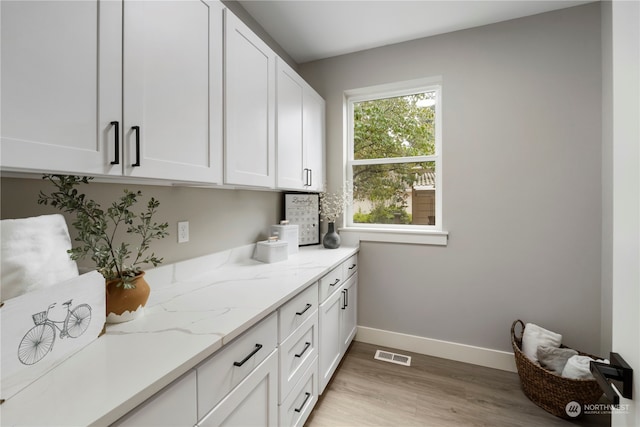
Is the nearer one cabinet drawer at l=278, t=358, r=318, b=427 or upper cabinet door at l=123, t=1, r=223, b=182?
upper cabinet door at l=123, t=1, r=223, b=182

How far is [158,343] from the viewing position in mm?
808

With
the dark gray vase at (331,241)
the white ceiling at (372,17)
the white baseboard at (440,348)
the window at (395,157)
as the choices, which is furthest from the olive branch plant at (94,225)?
the white baseboard at (440,348)

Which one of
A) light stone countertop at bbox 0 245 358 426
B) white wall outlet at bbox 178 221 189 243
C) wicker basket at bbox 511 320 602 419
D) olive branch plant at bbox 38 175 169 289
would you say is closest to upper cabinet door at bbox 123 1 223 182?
olive branch plant at bbox 38 175 169 289

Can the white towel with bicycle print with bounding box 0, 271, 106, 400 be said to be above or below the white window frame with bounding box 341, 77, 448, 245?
below

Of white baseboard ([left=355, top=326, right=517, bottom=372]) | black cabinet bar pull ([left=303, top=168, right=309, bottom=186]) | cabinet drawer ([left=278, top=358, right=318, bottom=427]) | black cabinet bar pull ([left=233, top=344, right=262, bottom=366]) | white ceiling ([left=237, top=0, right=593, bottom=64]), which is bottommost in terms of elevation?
white baseboard ([left=355, top=326, right=517, bottom=372])

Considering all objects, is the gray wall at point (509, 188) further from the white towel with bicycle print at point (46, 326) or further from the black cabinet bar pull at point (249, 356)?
the white towel with bicycle print at point (46, 326)

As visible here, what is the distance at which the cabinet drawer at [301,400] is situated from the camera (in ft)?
4.16

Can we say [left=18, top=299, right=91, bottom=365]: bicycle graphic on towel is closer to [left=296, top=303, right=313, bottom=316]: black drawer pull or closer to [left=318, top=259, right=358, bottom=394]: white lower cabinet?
[left=296, top=303, right=313, bottom=316]: black drawer pull

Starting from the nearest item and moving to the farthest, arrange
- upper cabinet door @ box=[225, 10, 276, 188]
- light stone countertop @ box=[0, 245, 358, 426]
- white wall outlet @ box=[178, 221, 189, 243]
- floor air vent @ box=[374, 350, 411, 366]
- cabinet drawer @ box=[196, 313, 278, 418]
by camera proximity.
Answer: light stone countertop @ box=[0, 245, 358, 426], cabinet drawer @ box=[196, 313, 278, 418], upper cabinet door @ box=[225, 10, 276, 188], white wall outlet @ box=[178, 221, 189, 243], floor air vent @ box=[374, 350, 411, 366]

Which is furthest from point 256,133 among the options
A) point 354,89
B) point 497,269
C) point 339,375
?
point 497,269

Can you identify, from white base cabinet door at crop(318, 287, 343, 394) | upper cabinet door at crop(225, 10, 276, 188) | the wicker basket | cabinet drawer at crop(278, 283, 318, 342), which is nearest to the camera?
cabinet drawer at crop(278, 283, 318, 342)

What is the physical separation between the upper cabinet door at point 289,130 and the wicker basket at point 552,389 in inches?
76.1

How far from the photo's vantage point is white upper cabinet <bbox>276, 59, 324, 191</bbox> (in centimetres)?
183

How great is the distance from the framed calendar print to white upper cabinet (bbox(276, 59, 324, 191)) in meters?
0.18
